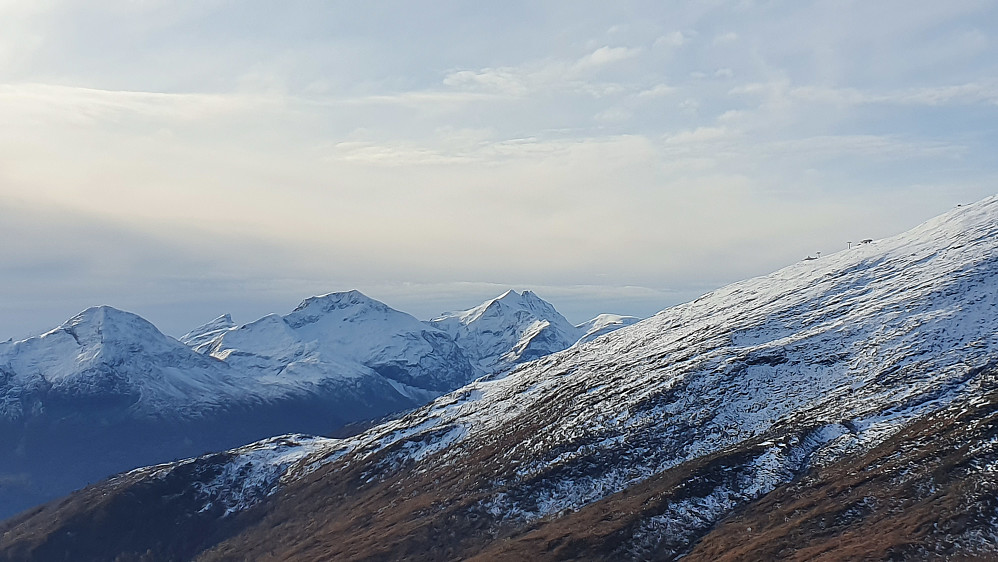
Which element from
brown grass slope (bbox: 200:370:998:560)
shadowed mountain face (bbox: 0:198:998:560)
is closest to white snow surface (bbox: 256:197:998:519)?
shadowed mountain face (bbox: 0:198:998:560)

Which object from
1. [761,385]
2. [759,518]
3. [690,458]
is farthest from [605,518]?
[761,385]

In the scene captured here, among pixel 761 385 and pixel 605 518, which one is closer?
pixel 605 518

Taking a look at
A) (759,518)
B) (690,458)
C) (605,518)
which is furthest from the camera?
(690,458)

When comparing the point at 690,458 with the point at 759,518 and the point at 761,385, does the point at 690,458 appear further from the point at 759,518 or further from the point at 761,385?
the point at 761,385

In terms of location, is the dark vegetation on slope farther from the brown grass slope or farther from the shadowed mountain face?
the shadowed mountain face

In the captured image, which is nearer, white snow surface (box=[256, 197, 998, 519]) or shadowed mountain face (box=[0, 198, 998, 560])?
shadowed mountain face (box=[0, 198, 998, 560])

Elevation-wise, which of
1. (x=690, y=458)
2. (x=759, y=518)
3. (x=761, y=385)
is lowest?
(x=759, y=518)

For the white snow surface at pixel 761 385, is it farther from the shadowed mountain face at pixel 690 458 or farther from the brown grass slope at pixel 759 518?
the brown grass slope at pixel 759 518

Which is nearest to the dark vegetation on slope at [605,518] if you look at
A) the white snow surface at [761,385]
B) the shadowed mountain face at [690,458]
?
the shadowed mountain face at [690,458]

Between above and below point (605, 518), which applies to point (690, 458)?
above
